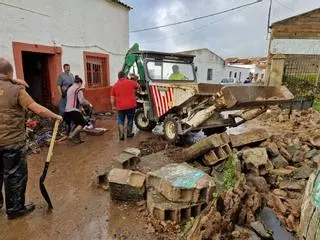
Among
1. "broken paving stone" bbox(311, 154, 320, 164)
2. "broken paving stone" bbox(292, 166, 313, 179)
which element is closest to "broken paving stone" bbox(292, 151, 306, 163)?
"broken paving stone" bbox(311, 154, 320, 164)

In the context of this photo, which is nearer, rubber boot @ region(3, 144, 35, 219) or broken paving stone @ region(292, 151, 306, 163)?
rubber boot @ region(3, 144, 35, 219)

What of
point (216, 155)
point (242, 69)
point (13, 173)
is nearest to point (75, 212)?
point (13, 173)

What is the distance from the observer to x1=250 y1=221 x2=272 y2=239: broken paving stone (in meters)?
3.12

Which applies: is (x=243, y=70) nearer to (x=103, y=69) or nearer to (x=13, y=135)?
(x=103, y=69)

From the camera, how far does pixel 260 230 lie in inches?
125

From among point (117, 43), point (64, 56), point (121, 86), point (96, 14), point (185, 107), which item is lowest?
point (185, 107)

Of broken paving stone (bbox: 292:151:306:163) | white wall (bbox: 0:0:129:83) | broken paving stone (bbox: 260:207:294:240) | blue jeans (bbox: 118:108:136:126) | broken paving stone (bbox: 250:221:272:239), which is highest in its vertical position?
white wall (bbox: 0:0:129:83)

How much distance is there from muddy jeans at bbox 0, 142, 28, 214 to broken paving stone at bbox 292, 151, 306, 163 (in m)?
4.66

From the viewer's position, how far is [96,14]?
9.83 m

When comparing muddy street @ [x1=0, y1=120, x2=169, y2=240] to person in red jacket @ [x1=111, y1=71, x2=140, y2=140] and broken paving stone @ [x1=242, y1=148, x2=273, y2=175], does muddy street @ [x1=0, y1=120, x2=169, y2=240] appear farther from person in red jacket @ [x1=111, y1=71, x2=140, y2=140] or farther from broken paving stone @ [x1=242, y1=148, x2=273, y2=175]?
broken paving stone @ [x1=242, y1=148, x2=273, y2=175]

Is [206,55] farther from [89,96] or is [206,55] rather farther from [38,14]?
[38,14]

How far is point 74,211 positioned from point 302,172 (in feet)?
12.6

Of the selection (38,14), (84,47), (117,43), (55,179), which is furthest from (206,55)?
(55,179)

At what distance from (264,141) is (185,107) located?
1804 mm
